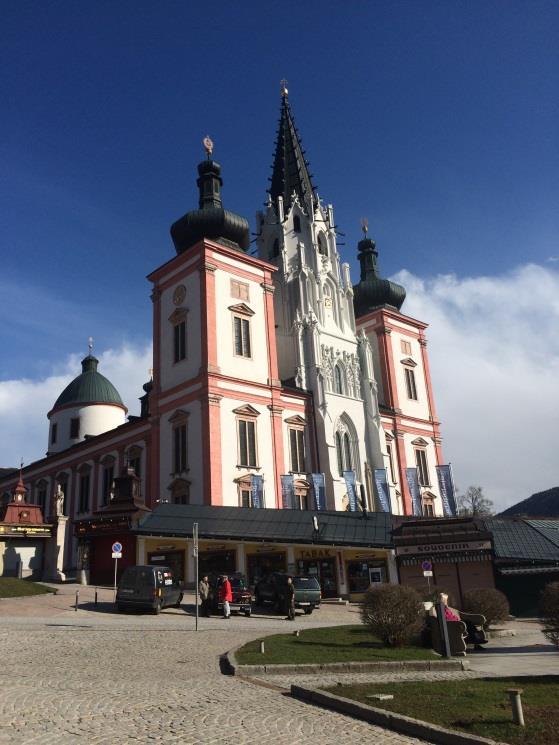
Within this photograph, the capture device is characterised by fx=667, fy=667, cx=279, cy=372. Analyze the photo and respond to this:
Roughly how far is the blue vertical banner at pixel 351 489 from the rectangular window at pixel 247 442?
695cm

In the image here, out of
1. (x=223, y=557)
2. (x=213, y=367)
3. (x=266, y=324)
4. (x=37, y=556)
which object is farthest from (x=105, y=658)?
(x=266, y=324)

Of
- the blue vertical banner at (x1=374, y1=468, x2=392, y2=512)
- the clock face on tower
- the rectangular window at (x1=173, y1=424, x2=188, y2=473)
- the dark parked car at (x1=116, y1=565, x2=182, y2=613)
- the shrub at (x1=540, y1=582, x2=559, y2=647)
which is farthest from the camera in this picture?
the blue vertical banner at (x1=374, y1=468, x2=392, y2=512)

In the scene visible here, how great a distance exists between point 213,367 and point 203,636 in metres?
23.9

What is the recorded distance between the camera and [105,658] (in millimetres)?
Result: 13086

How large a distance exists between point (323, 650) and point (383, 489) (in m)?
31.4

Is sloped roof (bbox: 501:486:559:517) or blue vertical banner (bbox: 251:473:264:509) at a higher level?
sloped roof (bbox: 501:486:559:517)

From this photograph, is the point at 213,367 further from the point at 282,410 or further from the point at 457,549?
the point at 457,549

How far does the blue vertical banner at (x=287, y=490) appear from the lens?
130ft

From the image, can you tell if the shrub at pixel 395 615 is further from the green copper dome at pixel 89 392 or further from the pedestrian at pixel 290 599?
the green copper dome at pixel 89 392

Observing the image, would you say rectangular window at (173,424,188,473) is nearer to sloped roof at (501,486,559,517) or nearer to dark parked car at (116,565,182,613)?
dark parked car at (116,565,182,613)

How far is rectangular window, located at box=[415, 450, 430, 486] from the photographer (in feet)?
173

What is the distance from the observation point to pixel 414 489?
5022 centimetres

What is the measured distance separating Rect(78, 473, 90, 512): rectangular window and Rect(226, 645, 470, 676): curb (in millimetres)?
42456

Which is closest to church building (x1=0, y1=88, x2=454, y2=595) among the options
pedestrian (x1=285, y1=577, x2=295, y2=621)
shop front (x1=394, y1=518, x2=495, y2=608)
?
shop front (x1=394, y1=518, x2=495, y2=608)
